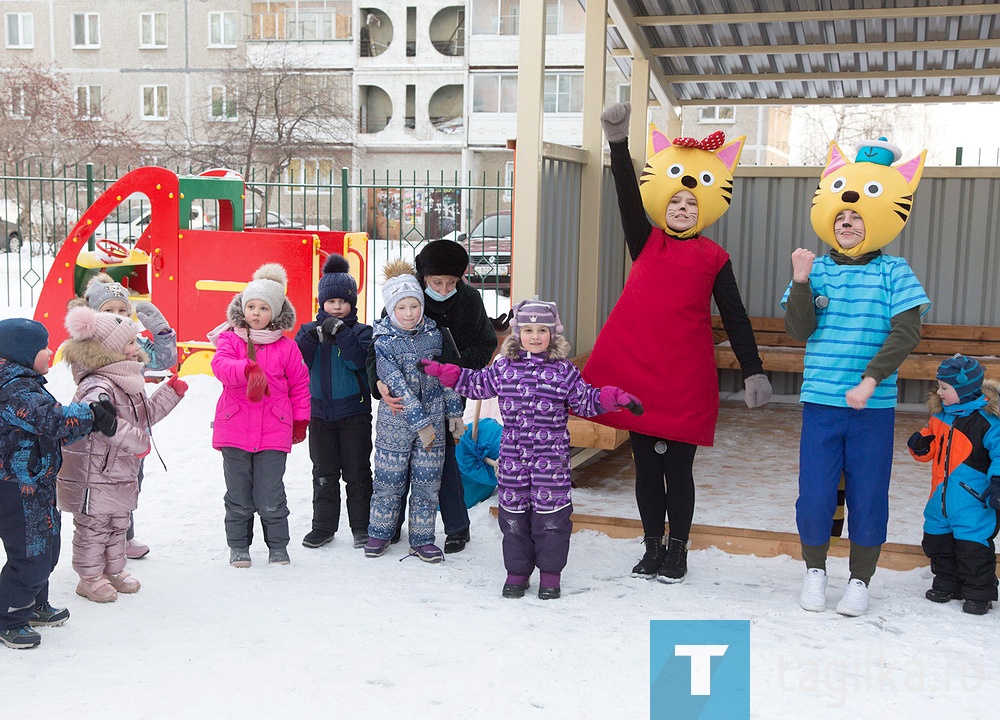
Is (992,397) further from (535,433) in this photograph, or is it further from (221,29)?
(221,29)

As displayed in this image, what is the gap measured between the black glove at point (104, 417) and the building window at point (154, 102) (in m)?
33.9

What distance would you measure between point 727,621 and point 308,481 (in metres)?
3.05

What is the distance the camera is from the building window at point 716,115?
33.7 m

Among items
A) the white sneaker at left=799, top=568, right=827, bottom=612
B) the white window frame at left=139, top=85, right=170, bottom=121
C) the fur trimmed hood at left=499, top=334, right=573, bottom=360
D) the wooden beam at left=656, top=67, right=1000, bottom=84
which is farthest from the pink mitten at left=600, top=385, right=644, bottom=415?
the white window frame at left=139, top=85, right=170, bottom=121

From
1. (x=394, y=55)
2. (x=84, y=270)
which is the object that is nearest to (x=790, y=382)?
(x=84, y=270)

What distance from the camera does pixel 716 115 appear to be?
35.6 m

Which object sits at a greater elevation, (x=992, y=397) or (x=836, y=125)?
(x=836, y=125)

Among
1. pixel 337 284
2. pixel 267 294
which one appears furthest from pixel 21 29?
pixel 267 294

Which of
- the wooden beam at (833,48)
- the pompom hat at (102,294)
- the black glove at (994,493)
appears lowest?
the black glove at (994,493)

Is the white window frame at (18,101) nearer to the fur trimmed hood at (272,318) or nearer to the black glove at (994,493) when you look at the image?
the fur trimmed hood at (272,318)

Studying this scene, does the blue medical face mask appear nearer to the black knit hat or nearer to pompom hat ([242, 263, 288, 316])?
the black knit hat

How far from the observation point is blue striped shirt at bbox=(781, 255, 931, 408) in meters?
4.16

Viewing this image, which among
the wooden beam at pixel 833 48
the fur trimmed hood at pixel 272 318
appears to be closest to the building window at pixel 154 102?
the wooden beam at pixel 833 48

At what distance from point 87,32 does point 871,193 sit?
37826mm
